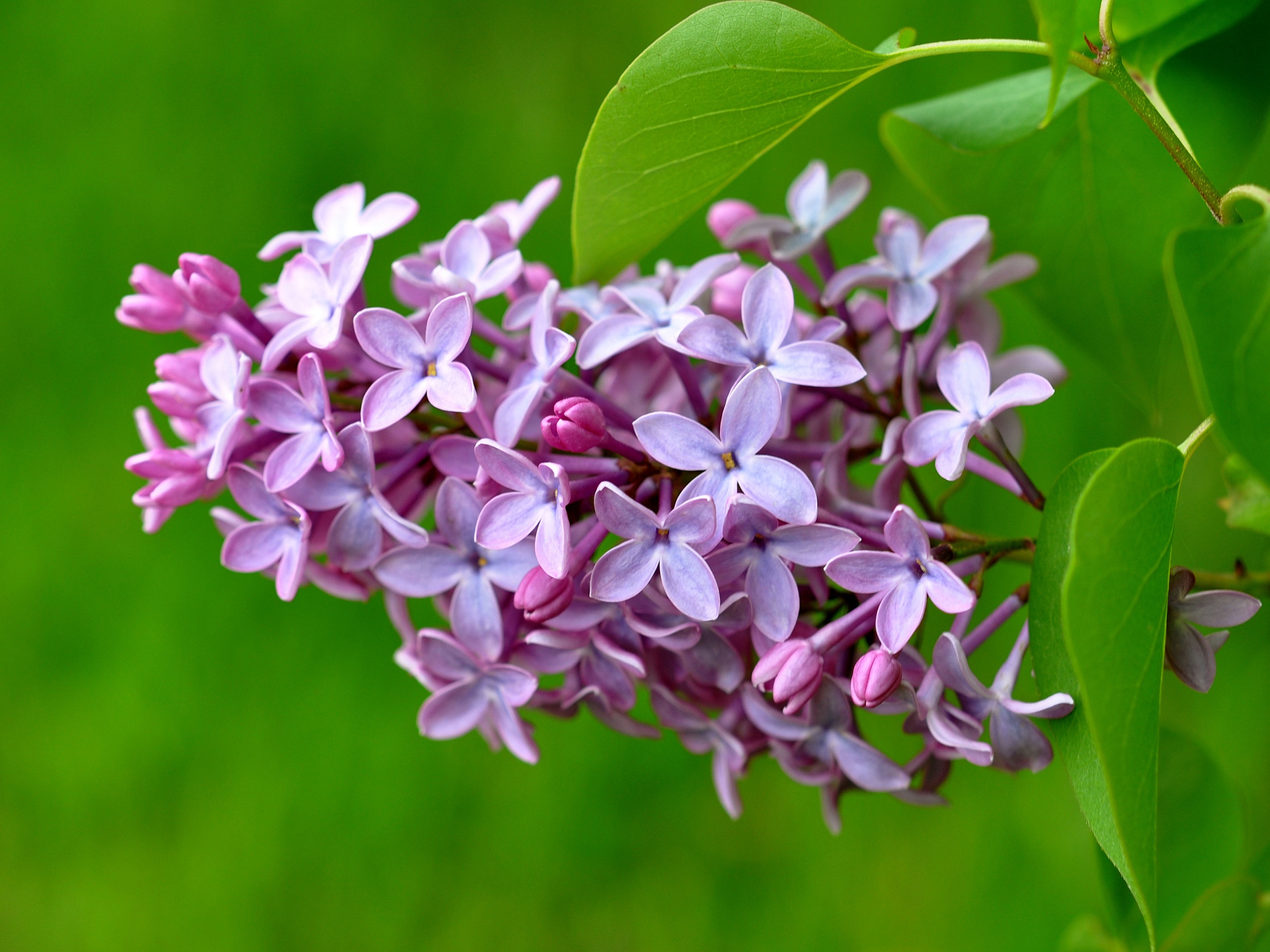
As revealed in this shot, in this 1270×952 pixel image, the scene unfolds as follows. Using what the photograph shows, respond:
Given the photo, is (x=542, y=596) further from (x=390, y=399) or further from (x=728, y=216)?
(x=728, y=216)

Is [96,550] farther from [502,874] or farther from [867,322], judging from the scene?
[867,322]

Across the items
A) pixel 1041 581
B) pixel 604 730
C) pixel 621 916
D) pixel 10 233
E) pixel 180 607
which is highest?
pixel 1041 581

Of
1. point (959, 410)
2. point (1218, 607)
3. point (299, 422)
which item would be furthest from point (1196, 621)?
point (299, 422)

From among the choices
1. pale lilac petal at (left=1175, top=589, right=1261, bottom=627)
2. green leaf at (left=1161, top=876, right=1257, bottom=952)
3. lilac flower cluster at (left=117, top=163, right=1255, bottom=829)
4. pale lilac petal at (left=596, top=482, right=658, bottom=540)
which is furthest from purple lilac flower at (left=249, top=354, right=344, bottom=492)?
green leaf at (left=1161, top=876, right=1257, bottom=952)

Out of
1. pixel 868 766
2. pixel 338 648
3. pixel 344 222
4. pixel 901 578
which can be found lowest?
pixel 338 648

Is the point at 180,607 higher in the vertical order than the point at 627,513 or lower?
lower

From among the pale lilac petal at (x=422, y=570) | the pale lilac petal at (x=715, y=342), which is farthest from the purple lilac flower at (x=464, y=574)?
the pale lilac petal at (x=715, y=342)

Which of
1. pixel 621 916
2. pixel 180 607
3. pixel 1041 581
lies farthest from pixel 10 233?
pixel 1041 581
